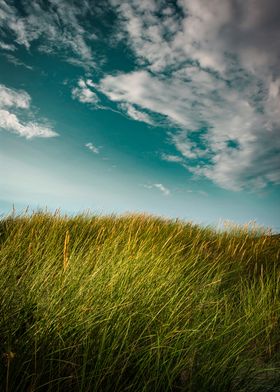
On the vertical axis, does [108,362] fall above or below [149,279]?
below

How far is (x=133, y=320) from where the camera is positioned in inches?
101

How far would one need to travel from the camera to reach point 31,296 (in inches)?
97.7

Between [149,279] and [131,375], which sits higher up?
[149,279]

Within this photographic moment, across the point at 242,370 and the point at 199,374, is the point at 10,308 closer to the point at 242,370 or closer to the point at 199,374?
the point at 199,374

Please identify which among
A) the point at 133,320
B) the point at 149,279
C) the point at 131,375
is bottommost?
the point at 131,375

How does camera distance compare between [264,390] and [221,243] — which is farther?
[221,243]

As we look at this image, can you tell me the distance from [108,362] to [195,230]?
6.53m

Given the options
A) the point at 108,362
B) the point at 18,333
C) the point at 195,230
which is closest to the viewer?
the point at 108,362

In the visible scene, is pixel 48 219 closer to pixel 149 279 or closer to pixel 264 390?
pixel 149 279

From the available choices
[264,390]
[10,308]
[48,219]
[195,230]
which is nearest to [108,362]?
[10,308]

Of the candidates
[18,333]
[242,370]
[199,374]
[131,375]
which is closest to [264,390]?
[242,370]

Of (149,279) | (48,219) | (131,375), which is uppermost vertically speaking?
(48,219)

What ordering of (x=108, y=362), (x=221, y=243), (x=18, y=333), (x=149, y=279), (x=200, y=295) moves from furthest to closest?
(x=221, y=243) → (x=200, y=295) → (x=149, y=279) → (x=18, y=333) → (x=108, y=362)

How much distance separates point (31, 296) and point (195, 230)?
20.6 feet
